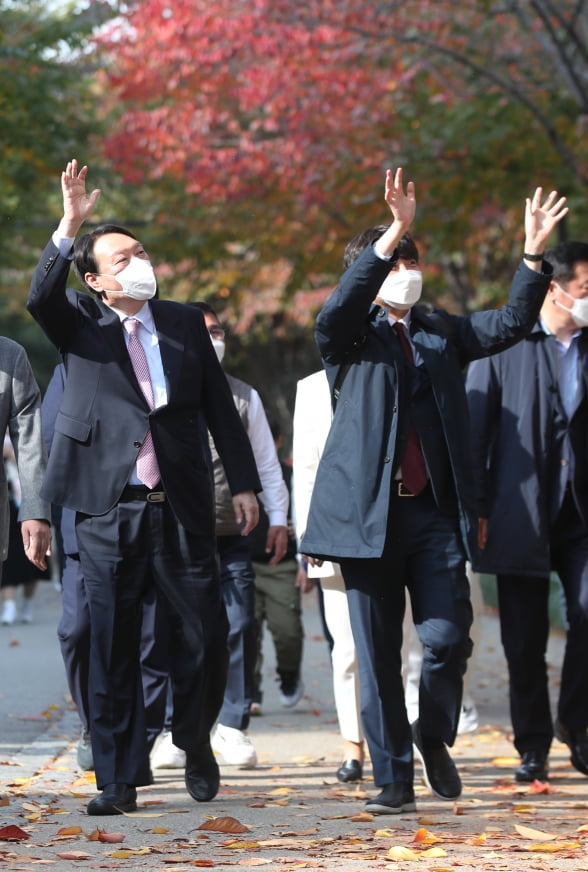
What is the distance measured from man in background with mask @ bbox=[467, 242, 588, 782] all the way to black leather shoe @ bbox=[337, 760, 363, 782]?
0.69 metres

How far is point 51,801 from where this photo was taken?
6078 millimetres

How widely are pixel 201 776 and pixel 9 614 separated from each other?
32.3 feet

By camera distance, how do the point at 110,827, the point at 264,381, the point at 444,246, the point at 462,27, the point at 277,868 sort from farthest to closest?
1. the point at 264,381
2. the point at 444,246
3. the point at 462,27
4. the point at 110,827
5. the point at 277,868

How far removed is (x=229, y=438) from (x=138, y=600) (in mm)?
709

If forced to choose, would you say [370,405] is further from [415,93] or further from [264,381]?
[264,381]

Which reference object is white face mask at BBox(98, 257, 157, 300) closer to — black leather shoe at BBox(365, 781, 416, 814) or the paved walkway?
the paved walkway

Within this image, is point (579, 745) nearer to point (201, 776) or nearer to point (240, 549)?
point (201, 776)

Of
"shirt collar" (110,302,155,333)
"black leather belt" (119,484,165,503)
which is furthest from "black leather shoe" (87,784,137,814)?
"shirt collar" (110,302,155,333)

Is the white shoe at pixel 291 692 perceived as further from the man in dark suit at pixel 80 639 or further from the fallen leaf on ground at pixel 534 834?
the fallen leaf on ground at pixel 534 834

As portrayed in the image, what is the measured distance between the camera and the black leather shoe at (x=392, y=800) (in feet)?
19.2

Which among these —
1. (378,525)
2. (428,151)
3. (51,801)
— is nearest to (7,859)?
(51,801)

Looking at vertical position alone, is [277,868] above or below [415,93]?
below

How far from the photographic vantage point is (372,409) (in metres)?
5.91

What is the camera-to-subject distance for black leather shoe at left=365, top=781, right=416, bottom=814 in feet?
19.2
